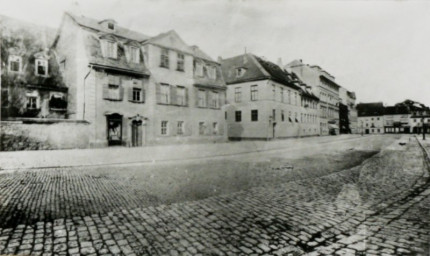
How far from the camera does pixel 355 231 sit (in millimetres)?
3443

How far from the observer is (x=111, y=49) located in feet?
54.8

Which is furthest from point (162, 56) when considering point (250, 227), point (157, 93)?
point (250, 227)

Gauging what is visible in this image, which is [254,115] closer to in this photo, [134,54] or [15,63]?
[134,54]

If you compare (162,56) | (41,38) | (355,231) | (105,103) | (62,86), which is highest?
(41,38)

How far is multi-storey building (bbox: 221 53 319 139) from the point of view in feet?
90.2

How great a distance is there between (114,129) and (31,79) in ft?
20.7

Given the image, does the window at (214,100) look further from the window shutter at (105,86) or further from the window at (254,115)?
the window shutter at (105,86)

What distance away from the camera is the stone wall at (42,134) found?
12.9m

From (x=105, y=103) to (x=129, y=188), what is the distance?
11.9 m

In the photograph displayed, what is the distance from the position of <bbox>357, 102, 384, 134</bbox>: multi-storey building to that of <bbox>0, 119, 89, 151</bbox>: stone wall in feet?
265

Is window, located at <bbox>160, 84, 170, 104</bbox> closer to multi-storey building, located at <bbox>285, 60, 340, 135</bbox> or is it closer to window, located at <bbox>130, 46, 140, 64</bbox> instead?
window, located at <bbox>130, 46, 140, 64</bbox>

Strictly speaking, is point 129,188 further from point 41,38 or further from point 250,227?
point 41,38

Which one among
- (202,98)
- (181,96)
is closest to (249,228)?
(181,96)

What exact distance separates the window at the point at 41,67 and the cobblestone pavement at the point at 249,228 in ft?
57.7
